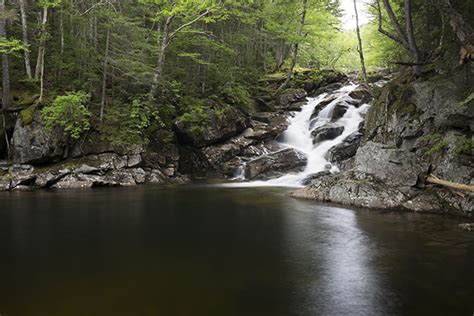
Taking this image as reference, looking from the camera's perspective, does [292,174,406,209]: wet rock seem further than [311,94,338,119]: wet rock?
No

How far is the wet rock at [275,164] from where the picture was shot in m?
18.9

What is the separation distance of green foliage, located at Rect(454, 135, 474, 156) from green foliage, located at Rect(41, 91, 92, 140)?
49.9 feet

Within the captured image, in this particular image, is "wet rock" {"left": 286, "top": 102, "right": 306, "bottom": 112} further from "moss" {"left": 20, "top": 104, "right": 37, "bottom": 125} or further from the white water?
"moss" {"left": 20, "top": 104, "right": 37, "bottom": 125}

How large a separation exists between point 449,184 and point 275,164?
10.1 m

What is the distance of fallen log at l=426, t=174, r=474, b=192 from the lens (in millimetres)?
9254

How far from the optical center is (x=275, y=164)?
1912 centimetres

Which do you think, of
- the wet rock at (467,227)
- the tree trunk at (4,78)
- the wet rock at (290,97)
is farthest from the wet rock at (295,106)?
A: the tree trunk at (4,78)

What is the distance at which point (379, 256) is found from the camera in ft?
21.7

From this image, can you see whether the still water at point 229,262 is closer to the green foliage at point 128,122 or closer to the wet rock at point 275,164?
the green foliage at point 128,122

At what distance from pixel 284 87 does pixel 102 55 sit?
44.1 feet

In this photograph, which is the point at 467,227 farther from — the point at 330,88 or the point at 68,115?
the point at 330,88

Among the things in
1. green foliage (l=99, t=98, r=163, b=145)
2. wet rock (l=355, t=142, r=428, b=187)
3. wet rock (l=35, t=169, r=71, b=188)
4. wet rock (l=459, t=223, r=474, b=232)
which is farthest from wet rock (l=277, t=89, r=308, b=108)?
wet rock (l=459, t=223, r=474, b=232)

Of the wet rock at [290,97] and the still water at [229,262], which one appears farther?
the wet rock at [290,97]

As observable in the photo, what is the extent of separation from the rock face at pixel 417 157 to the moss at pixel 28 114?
12725mm
